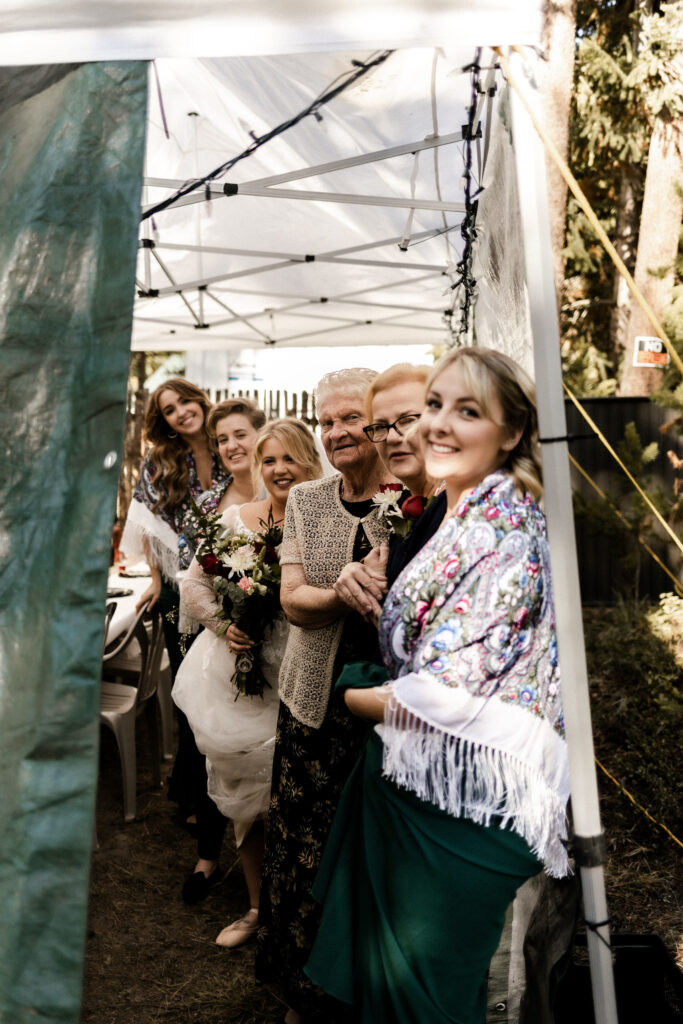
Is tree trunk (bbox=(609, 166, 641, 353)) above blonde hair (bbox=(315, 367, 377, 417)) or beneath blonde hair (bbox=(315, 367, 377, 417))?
above

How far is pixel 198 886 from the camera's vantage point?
3721 millimetres

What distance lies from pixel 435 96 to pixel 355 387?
61.5 inches

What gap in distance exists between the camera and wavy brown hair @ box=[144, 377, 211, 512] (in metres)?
4.31

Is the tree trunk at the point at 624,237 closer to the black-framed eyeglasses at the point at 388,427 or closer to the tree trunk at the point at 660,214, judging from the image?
the tree trunk at the point at 660,214

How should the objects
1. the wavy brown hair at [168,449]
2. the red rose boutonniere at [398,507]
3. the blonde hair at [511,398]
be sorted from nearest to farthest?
the blonde hair at [511,398]
the red rose boutonniere at [398,507]
the wavy brown hair at [168,449]

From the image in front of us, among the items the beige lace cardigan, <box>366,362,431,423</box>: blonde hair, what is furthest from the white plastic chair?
<box>366,362,431,423</box>: blonde hair

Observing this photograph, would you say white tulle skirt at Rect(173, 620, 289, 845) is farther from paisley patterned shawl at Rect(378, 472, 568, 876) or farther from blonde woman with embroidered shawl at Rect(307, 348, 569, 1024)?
paisley patterned shawl at Rect(378, 472, 568, 876)

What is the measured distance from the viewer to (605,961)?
182 cm

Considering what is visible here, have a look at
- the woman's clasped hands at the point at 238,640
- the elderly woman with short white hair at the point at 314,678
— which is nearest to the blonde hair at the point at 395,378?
the elderly woman with short white hair at the point at 314,678

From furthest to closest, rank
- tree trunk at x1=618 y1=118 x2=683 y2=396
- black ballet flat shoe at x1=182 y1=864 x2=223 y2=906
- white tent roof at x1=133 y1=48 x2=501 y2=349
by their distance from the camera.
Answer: tree trunk at x1=618 y1=118 x2=683 y2=396
black ballet flat shoe at x1=182 y1=864 x2=223 y2=906
white tent roof at x1=133 y1=48 x2=501 y2=349

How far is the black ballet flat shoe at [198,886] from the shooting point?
3701 millimetres

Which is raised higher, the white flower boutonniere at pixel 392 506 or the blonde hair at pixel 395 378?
the blonde hair at pixel 395 378

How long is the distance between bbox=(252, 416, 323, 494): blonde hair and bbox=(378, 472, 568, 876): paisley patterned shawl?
1393 millimetres

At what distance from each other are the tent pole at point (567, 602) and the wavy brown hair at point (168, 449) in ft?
8.74
